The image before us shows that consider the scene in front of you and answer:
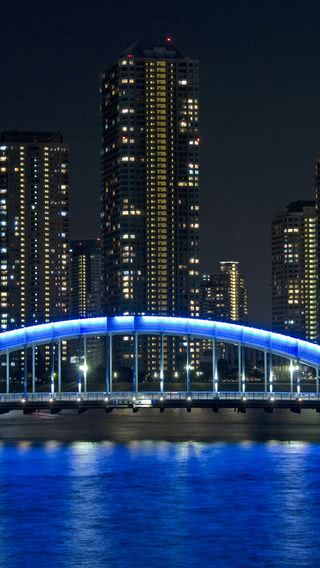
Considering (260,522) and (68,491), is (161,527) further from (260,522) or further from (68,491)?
(68,491)

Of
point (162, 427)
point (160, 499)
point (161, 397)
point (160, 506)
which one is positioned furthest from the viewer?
point (162, 427)

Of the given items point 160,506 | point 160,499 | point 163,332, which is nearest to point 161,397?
point 163,332

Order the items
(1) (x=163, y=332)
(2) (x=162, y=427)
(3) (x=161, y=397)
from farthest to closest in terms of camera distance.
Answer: (2) (x=162, y=427) < (1) (x=163, y=332) < (3) (x=161, y=397)

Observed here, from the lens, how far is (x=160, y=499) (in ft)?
224

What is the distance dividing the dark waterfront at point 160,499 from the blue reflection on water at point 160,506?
0.16 feet

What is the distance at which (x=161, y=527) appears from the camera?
59500 millimetres

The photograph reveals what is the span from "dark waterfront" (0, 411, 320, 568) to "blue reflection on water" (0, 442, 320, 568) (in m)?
0.05

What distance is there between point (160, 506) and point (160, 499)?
244 centimetres

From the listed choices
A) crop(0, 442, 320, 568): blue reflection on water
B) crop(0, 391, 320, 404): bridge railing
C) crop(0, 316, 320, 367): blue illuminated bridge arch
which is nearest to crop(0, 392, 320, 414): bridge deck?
crop(0, 391, 320, 404): bridge railing

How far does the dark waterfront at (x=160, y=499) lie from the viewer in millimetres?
53719

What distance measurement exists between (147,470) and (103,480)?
5.02 meters

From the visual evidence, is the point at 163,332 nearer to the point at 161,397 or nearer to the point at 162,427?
the point at 161,397

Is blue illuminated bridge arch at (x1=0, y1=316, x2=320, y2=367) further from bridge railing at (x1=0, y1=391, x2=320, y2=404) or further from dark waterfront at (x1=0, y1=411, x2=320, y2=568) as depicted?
dark waterfront at (x1=0, y1=411, x2=320, y2=568)

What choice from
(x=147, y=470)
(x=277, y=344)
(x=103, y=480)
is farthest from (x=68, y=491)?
(x=277, y=344)
